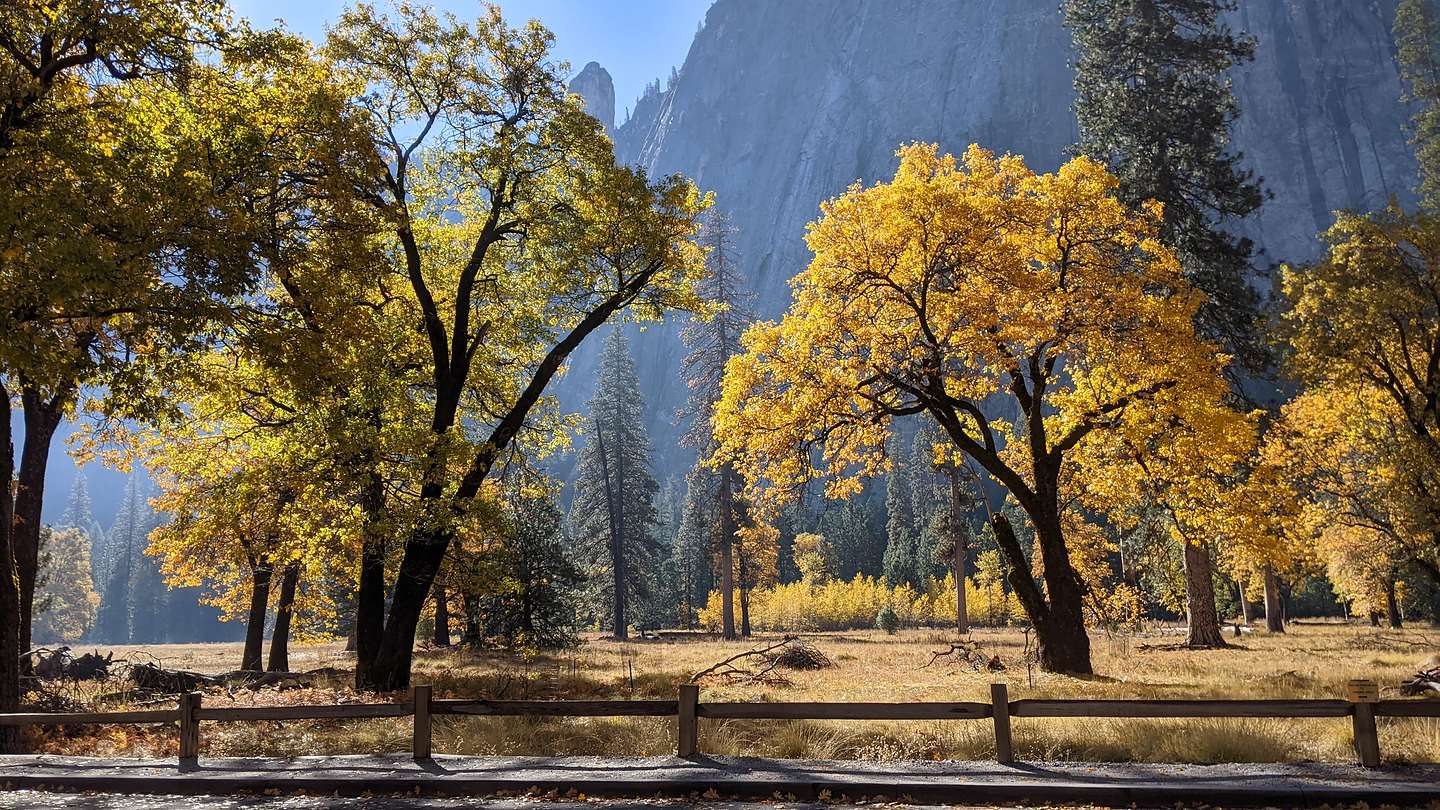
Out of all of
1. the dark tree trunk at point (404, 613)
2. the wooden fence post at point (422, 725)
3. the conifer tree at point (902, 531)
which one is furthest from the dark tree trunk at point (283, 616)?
the conifer tree at point (902, 531)

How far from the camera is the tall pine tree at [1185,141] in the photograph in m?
25.1

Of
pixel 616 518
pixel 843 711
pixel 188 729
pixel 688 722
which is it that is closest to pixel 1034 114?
pixel 616 518

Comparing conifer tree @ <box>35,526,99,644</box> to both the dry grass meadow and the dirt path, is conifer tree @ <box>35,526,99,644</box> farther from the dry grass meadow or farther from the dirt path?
the dirt path

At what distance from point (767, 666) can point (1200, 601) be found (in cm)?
1486

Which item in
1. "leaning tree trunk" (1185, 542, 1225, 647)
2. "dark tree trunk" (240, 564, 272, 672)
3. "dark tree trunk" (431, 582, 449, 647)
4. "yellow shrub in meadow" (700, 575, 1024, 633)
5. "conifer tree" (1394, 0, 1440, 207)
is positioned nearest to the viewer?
"dark tree trunk" (240, 564, 272, 672)

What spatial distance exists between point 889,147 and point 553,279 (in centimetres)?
16834

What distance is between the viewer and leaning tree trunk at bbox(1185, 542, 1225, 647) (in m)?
25.6

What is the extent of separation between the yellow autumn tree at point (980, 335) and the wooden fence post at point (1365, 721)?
25.3ft

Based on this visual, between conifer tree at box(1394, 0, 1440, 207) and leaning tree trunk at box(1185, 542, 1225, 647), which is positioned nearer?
leaning tree trunk at box(1185, 542, 1225, 647)

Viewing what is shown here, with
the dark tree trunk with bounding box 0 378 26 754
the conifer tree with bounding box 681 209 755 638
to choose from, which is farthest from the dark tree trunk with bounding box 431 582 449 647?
the dark tree trunk with bounding box 0 378 26 754

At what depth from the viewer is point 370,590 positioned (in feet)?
56.6

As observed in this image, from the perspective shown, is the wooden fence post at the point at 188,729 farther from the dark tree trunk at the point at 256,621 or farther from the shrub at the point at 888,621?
the shrub at the point at 888,621

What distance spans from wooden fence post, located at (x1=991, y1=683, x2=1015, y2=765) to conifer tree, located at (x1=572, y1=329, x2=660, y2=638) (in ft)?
149

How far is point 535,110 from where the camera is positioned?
17.6 m
